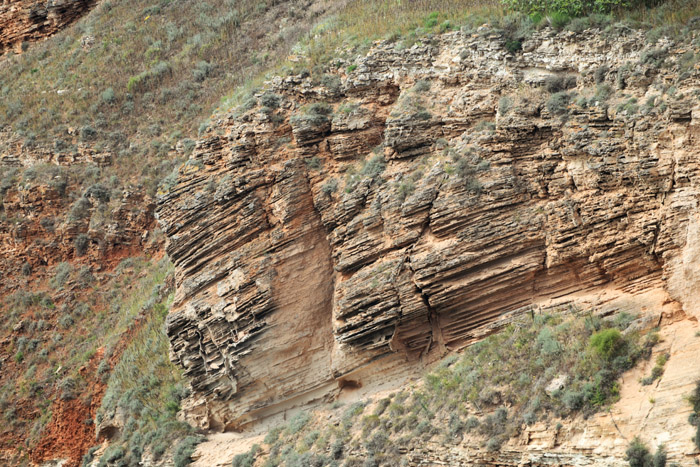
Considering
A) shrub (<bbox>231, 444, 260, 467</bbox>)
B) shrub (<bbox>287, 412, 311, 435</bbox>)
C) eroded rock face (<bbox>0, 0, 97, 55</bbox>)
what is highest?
eroded rock face (<bbox>0, 0, 97, 55</bbox>)

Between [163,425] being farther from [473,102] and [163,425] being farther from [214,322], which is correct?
[473,102]

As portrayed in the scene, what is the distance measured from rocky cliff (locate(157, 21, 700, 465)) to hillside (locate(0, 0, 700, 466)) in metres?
0.06

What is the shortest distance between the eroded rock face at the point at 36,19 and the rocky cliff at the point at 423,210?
107 ft

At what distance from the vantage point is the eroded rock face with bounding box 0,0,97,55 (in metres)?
54.3

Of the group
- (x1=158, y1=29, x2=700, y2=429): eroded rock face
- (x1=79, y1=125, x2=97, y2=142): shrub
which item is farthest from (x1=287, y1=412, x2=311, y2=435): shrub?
(x1=79, y1=125, x2=97, y2=142): shrub

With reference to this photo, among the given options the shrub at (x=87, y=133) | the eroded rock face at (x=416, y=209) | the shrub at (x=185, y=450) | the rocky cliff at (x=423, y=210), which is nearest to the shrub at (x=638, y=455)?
the rocky cliff at (x=423, y=210)

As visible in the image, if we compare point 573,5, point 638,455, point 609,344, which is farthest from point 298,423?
point 573,5

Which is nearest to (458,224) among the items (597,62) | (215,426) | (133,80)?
(597,62)

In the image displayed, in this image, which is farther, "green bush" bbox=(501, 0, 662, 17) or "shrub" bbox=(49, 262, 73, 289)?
"shrub" bbox=(49, 262, 73, 289)

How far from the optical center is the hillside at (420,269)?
18578 millimetres

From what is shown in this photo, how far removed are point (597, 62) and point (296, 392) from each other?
13.0m

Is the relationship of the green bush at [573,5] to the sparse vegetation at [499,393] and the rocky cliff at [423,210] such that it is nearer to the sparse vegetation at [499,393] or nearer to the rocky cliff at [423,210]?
the rocky cliff at [423,210]

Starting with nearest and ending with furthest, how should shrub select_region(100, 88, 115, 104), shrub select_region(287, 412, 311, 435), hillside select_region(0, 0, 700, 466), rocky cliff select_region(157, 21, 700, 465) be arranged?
hillside select_region(0, 0, 700, 466), rocky cliff select_region(157, 21, 700, 465), shrub select_region(287, 412, 311, 435), shrub select_region(100, 88, 115, 104)

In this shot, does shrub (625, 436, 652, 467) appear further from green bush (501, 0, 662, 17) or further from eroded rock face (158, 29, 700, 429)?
green bush (501, 0, 662, 17)
